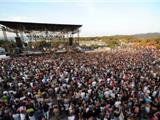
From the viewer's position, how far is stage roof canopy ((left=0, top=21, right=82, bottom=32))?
44.4 metres

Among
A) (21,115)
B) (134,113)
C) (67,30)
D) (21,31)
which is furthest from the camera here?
(67,30)

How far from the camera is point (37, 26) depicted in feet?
158

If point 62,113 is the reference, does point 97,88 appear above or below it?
above

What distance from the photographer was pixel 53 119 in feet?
38.6

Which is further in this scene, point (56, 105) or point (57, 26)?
point (57, 26)

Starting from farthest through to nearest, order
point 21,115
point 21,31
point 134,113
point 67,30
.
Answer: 1. point 67,30
2. point 21,31
3. point 134,113
4. point 21,115

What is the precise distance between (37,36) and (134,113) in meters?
41.3

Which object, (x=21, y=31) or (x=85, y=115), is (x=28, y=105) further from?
(x=21, y=31)

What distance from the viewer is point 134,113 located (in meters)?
11.2

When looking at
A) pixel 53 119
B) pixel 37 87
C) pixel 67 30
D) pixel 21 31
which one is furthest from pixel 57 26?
pixel 53 119

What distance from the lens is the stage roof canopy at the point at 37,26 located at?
44.4m

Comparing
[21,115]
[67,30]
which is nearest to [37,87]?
[21,115]

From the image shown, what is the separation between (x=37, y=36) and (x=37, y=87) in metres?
36.6

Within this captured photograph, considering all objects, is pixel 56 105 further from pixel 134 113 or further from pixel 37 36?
pixel 37 36
